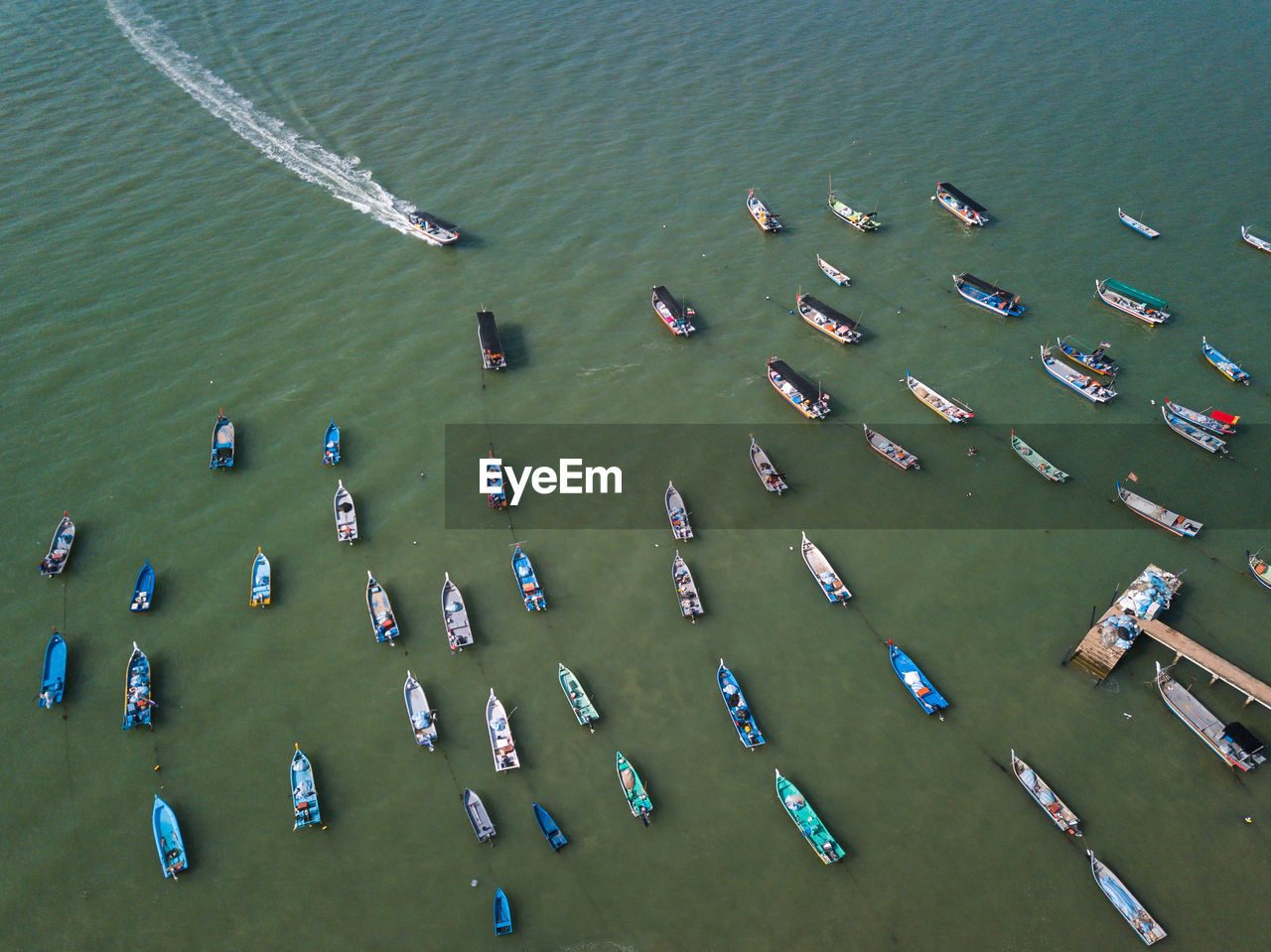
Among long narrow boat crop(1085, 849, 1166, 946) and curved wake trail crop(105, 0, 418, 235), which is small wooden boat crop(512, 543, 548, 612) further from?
curved wake trail crop(105, 0, 418, 235)

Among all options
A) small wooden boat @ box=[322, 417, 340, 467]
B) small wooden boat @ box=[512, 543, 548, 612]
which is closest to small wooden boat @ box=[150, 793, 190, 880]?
small wooden boat @ box=[512, 543, 548, 612]

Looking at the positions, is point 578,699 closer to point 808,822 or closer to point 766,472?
point 808,822

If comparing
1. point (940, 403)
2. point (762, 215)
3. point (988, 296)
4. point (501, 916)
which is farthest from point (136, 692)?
point (988, 296)

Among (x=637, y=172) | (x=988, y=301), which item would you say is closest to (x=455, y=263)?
(x=637, y=172)

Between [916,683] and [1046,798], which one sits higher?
[916,683]

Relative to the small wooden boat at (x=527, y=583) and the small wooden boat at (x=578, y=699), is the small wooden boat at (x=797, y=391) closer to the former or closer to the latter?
the small wooden boat at (x=527, y=583)

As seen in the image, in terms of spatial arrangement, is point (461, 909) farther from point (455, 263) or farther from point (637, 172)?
point (637, 172)

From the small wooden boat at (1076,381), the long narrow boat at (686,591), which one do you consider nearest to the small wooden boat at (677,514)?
the long narrow boat at (686,591)
